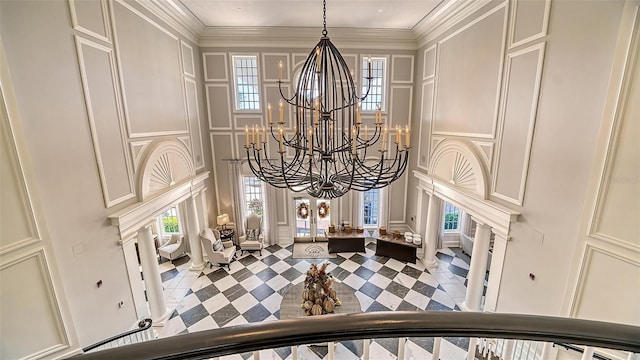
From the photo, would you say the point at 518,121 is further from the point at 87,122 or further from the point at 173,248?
the point at 173,248

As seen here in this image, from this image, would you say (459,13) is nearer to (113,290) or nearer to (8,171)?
(8,171)

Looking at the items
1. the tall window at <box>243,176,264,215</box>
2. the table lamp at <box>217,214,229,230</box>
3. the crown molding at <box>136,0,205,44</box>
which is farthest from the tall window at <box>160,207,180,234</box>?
the crown molding at <box>136,0,205,44</box>

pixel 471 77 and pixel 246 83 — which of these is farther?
pixel 246 83


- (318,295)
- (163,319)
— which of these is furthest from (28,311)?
(318,295)

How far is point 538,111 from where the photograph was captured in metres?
3.34

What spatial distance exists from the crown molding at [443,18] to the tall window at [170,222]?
869 cm

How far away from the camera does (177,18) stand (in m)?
5.33

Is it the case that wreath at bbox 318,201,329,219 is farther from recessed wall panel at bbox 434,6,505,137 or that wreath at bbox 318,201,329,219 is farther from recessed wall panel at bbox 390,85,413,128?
recessed wall panel at bbox 434,6,505,137

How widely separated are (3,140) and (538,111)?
616 centimetres

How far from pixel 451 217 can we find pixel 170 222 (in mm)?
8858

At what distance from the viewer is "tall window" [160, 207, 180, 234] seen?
7.74 metres

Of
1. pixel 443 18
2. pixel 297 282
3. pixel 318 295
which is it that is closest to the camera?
pixel 318 295

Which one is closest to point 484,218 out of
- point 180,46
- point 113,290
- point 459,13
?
point 459,13

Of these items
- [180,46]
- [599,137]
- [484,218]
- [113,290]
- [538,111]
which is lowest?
[113,290]
